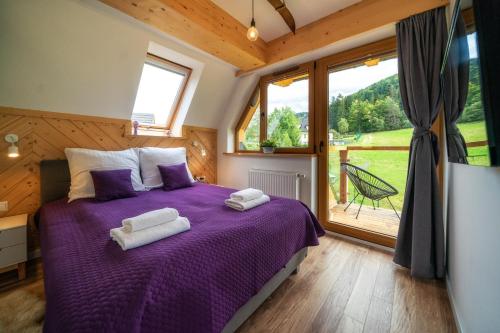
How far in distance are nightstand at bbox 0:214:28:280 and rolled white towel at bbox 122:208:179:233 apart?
140cm

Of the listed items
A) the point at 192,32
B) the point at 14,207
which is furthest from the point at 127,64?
the point at 14,207

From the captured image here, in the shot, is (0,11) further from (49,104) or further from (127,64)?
(127,64)

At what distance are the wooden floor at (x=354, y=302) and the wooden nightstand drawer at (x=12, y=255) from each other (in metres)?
1.98

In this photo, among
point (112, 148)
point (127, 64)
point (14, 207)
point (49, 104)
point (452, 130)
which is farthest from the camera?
point (112, 148)

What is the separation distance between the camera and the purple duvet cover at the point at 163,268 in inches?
28.8

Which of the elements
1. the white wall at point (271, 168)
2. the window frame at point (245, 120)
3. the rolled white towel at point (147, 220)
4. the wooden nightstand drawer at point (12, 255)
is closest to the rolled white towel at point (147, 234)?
the rolled white towel at point (147, 220)

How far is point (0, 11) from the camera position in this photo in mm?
1674

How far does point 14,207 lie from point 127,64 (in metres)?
1.88

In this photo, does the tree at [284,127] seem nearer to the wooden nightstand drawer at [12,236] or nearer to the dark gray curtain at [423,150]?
the dark gray curtain at [423,150]

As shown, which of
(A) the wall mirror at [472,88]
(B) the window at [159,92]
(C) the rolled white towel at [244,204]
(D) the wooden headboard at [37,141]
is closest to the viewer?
(A) the wall mirror at [472,88]

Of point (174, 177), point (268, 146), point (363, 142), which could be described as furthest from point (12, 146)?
point (363, 142)

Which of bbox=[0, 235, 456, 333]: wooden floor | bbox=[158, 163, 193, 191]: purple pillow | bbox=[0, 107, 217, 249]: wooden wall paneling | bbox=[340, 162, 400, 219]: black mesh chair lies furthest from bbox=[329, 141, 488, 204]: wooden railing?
bbox=[0, 107, 217, 249]: wooden wall paneling

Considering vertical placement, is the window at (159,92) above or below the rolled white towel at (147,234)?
above

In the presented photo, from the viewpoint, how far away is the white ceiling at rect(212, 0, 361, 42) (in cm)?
214
